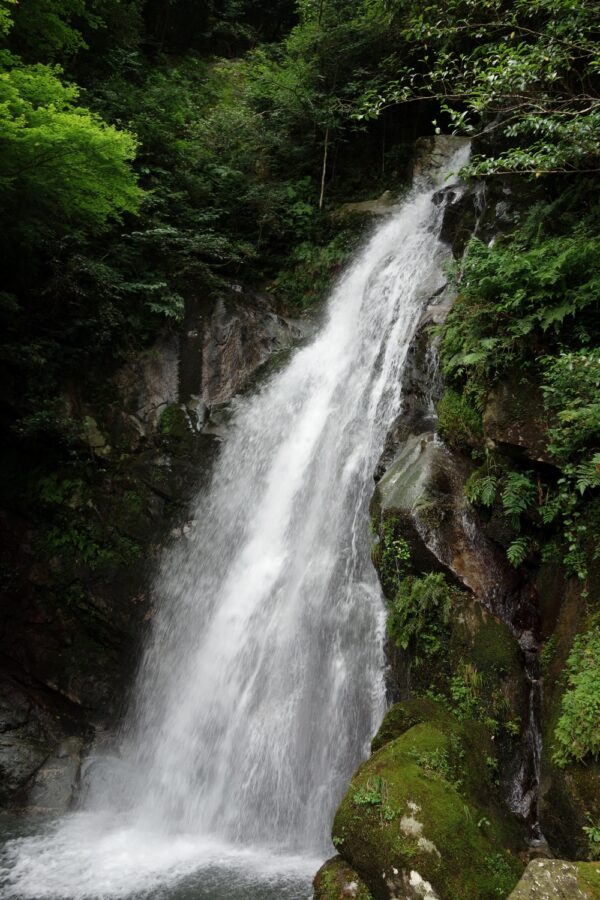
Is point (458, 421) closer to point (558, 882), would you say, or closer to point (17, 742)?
point (558, 882)

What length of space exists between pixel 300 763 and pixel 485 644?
2775mm

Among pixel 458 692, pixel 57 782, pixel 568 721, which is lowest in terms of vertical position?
pixel 57 782

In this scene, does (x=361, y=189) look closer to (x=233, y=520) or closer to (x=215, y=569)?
(x=233, y=520)

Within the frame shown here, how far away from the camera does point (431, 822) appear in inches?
155

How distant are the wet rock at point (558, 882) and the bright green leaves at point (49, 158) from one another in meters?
9.12

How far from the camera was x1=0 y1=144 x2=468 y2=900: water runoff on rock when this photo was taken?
592 centimetres

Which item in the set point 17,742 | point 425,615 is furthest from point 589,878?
point 17,742

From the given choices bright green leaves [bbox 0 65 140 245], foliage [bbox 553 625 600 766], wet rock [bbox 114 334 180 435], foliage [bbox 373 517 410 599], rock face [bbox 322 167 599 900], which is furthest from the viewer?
wet rock [bbox 114 334 180 435]

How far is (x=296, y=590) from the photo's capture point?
7.59 m

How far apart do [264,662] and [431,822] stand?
3585 mm

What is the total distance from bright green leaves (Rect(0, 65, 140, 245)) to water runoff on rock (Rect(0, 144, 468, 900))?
4.45 meters

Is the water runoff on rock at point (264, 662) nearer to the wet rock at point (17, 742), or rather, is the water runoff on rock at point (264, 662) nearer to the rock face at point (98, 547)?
the rock face at point (98, 547)

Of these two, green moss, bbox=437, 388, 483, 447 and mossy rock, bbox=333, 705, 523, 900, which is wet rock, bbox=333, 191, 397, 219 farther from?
mossy rock, bbox=333, 705, 523, 900

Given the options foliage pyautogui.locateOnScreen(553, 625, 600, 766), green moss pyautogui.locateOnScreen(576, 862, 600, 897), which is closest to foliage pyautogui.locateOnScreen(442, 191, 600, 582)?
foliage pyautogui.locateOnScreen(553, 625, 600, 766)
